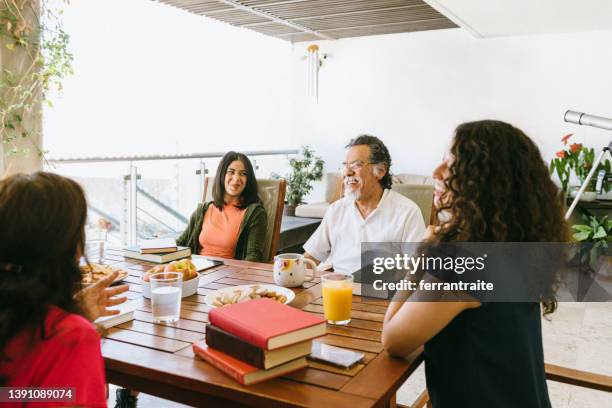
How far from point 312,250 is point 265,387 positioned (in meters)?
1.39

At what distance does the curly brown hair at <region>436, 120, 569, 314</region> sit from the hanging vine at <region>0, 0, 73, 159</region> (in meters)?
2.99

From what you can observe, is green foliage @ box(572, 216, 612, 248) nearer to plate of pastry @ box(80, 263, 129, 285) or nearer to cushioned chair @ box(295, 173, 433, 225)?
cushioned chair @ box(295, 173, 433, 225)

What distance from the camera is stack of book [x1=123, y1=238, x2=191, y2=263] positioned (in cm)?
204

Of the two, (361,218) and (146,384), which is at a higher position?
(361,218)

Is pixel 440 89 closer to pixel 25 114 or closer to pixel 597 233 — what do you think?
pixel 597 233

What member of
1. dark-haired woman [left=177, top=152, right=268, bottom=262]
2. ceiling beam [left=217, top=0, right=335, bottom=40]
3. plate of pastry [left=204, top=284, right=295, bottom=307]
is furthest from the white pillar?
plate of pastry [left=204, top=284, right=295, bottom=307]

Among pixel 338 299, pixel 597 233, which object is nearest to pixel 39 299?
pixel 338 299

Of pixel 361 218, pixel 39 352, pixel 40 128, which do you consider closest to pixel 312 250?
pixel 361 218

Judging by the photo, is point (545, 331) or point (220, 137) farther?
point (220, 137)

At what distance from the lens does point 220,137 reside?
6500 millimetres

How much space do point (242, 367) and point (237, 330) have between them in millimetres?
76

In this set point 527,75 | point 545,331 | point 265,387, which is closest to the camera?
point 265,387

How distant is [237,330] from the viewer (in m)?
1.07

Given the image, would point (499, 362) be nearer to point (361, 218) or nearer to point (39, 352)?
point (39, 352)
